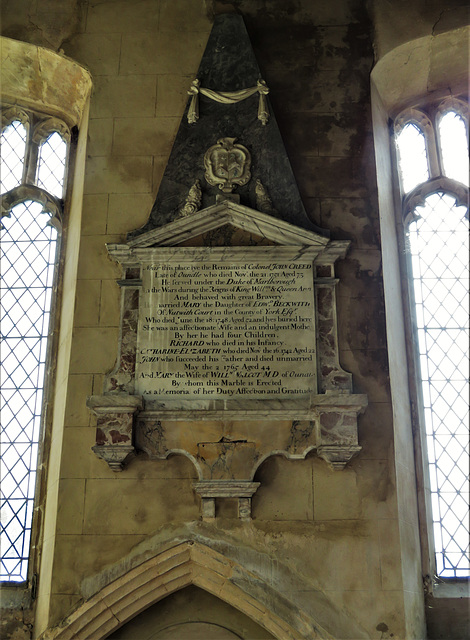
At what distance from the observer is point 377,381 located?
6.94 metres

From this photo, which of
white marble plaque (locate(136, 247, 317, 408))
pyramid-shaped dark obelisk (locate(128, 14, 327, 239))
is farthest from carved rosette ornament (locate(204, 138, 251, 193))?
white marble plaque (locate(136, 247, 317, 408))

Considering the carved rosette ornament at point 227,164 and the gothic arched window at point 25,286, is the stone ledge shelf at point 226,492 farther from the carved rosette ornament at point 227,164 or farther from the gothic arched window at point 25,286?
the carved rosette ornament at point 227,164

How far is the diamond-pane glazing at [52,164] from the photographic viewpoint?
845cm

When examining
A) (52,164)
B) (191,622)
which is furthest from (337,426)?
(52,164)

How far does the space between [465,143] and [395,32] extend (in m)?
1.39

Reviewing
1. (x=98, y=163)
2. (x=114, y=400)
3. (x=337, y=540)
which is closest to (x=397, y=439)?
(x=337, y=540)

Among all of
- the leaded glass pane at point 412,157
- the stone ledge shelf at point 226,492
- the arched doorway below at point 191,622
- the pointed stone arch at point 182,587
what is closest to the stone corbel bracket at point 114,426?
the stone ledge shelf at point 226,492

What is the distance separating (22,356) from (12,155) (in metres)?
2.29

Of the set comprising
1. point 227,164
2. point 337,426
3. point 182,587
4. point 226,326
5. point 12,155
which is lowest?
point 182,587

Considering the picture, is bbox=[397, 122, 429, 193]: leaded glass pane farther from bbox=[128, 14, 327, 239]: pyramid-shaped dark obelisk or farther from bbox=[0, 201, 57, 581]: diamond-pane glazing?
bbox=[0, 201, 57, 581]: diamond-pane glazing

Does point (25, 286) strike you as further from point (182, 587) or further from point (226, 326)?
point (182, 587)

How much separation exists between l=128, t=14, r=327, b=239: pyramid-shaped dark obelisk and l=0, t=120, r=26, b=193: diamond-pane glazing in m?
1.88

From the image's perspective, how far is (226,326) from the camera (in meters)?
7.05

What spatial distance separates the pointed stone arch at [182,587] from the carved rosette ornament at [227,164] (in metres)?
3.27
